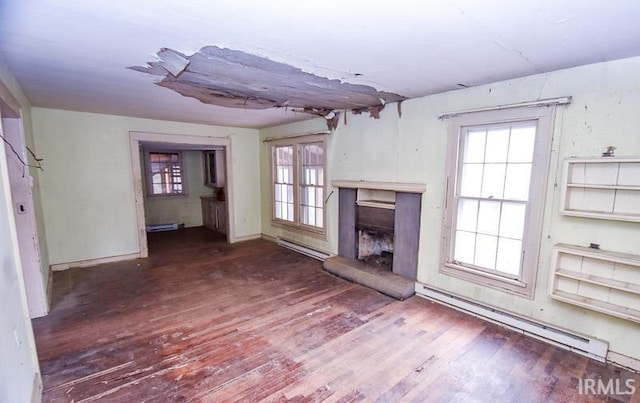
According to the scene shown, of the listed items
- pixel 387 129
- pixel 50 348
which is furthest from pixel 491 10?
pixel 50 348

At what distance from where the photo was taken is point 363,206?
13.9 ft

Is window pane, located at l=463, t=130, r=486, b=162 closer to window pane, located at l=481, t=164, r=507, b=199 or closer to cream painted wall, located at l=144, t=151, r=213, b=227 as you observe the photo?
window pane, located at l=481, t=164, r=507, b=199

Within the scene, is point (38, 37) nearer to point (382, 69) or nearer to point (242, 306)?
point (382, 69)

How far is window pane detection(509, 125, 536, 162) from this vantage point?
2.67 meters

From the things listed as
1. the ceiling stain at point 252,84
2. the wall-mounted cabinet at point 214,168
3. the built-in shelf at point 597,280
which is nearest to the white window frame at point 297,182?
the ceiling stain at point 252,84

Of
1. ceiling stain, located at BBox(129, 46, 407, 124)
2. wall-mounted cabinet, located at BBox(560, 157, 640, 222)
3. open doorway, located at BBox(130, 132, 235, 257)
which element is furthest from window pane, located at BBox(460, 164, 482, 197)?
open doorway, located at BBox(130, 132, 235, 257)

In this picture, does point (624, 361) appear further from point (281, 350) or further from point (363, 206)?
point (363, 206)

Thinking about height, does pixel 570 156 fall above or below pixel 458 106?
below

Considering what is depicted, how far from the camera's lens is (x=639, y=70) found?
2.10 meters

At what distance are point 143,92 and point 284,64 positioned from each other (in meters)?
1.88

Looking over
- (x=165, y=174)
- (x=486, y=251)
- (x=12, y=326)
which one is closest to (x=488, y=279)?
(x=486, y=251)

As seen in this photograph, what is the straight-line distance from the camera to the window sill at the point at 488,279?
274 centimetres

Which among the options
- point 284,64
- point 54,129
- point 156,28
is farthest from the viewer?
point 54,129

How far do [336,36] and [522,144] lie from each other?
6.91ft
